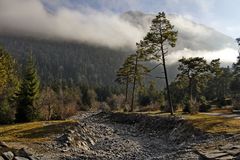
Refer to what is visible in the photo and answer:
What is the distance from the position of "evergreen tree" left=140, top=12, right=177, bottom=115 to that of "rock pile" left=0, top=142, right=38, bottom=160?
94.0ft

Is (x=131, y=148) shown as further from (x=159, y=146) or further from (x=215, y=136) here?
(x=215, y=136)

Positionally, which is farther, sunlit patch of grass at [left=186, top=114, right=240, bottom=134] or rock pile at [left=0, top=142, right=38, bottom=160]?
sunlit patch of grass at [left=186, top=114, right=240, bottom=134]

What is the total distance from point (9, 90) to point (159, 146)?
62.2m

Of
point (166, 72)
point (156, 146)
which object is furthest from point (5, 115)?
point (156, 146)

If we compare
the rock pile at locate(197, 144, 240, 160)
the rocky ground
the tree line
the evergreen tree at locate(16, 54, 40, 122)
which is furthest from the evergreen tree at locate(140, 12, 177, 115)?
the rock pile at locate(197, 144, 240, 160)

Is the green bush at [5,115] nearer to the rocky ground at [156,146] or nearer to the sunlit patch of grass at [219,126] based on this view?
the rocky ground at [156,146]

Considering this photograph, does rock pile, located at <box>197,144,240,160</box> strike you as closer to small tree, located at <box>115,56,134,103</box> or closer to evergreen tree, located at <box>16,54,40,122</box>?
evergreen tree, located at <box>16,54,40,122</box>

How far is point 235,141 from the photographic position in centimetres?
2562

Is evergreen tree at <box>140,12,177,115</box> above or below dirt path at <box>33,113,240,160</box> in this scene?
above

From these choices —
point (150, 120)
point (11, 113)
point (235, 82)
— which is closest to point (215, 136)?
point (150, 120)

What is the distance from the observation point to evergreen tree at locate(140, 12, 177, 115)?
169ft

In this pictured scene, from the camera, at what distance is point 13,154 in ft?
82.2

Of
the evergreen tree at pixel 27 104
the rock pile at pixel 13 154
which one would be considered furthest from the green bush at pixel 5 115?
the rock pile at pixel 13 154

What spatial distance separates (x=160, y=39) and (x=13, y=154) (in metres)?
32.1
